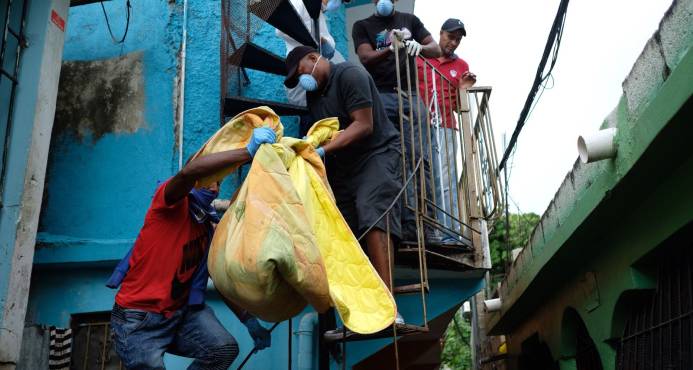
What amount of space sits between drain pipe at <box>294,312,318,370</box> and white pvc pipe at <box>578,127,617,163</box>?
6.90 ft

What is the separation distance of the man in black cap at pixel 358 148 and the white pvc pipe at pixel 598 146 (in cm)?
111

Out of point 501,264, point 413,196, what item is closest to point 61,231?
point 413,196

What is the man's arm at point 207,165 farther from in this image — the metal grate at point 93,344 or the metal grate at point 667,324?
the metal grate at point 667,324

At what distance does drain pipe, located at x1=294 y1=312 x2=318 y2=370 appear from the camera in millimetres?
4750

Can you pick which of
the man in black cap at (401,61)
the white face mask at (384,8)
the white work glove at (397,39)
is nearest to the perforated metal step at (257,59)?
the man in black cap at (401,61)

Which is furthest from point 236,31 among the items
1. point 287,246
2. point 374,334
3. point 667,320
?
point 667,320

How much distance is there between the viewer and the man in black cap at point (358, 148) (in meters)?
4.17

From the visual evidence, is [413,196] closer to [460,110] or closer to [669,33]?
[460,110]

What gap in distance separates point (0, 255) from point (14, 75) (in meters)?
1.18

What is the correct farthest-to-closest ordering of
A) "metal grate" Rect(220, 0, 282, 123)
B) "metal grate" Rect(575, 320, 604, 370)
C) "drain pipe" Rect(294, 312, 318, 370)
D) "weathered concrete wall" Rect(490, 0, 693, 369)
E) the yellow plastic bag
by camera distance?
"metal grate" Rect(575, 320, 604, 370), "metal grate" Rect(220, 0, 282, 123), "drain pipe" Rect(294, 312, 318, 370), "weathered concrete wall" Rect(490, 0, 693, 369), the yellow plastic bag

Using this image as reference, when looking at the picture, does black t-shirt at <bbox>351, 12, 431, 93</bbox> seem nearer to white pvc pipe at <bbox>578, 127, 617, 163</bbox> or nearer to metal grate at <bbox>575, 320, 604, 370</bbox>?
white pvc pipe at <bbox>578, 127, 617, 163</bbox>

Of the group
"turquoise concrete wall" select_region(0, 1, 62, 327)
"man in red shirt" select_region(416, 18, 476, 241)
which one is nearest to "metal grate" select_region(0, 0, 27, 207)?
"turquoise concrete wall" select_region(0, 1, 62, 327)

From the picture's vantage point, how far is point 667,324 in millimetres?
3920

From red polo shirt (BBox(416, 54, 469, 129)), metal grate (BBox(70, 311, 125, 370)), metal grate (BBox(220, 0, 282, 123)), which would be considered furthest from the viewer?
red polo shirt (BBox(416, 54, 469, 129))
